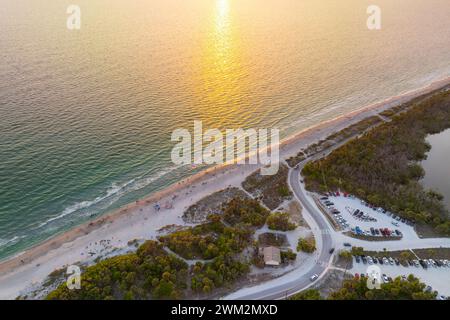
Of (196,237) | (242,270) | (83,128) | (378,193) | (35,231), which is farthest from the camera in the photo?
(83,128)

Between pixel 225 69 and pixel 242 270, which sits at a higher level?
pixel 225 69

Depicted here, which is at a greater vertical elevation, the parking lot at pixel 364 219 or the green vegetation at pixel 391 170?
the green vegetation at pixel 391 170

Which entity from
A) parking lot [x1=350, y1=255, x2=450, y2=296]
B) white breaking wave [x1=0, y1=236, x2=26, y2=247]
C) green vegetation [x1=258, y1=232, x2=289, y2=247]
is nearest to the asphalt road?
parking lot [x1=350, y1=255, x2=450, y2=296]

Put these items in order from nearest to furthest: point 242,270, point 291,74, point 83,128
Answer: point 242,270, point 83,128, point 291,74

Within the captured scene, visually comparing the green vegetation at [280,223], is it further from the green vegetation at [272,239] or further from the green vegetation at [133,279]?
the green vegetation at [133,279]

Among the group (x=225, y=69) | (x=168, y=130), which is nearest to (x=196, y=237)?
(x=168, y=130)

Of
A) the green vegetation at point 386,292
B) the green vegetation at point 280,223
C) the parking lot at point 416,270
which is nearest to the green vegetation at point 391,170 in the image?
the parking lot at point 416,270

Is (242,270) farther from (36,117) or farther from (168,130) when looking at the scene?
(36,117)

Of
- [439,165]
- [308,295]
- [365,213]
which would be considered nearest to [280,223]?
[308,295]
